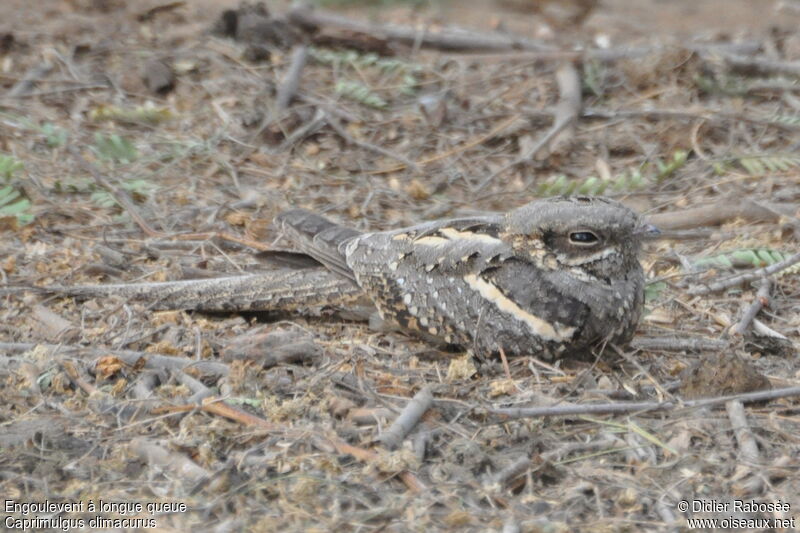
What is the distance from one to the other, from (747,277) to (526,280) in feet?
3.97

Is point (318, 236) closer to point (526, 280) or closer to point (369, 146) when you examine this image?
point (526, 280)

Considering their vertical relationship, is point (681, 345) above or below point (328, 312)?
above

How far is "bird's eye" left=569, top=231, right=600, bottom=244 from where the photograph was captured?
3.79 metres

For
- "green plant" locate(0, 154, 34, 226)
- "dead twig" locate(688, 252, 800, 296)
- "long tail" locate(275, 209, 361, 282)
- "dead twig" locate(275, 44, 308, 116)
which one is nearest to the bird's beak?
"dead twig" locate(688, 252, 800, 296)

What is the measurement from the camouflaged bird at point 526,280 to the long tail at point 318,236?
0.76 ft

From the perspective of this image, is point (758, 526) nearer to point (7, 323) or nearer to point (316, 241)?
point (316, 241)

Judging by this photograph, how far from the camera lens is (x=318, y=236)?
4.33 metres

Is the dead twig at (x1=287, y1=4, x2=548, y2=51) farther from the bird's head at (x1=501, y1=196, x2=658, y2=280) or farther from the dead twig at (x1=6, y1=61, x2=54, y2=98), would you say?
the bird's head at (x1=501, y1=196, x2=658, y2=280)

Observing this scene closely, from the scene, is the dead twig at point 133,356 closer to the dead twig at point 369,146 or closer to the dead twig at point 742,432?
the dead twig at point 742,432

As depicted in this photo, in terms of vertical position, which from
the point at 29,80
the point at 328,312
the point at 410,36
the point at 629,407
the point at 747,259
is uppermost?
the point at 410,36

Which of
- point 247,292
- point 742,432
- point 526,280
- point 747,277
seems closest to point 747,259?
point 747,277

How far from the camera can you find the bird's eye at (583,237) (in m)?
3.79

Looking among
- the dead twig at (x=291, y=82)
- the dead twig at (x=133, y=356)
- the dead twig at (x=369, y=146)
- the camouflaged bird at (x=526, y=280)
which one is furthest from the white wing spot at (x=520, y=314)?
the dead twig at (x=291, y=82)

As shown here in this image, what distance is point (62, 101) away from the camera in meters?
6.34
